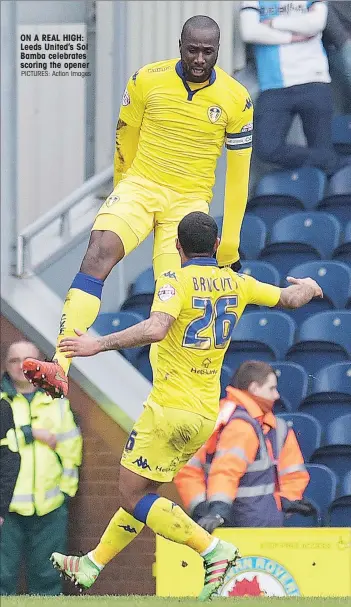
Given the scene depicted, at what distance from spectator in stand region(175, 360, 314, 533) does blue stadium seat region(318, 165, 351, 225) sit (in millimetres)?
1836

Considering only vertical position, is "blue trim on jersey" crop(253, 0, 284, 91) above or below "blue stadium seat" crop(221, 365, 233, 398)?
above

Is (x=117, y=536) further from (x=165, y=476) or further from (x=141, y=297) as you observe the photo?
(x=141, y=297)

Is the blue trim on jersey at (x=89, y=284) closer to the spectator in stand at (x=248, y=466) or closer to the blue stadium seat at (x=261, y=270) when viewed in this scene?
the spectator in stand at (x=248, y=466)

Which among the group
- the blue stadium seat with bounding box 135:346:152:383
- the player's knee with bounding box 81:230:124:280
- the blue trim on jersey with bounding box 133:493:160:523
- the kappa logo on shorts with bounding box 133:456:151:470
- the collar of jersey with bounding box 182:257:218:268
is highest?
the collar of jersey with bounding box 182:257:218:268

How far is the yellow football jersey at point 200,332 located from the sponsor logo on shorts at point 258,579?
122 centimetres

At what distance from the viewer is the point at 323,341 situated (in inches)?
353

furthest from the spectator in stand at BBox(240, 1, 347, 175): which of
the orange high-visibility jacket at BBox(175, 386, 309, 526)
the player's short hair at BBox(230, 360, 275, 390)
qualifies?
the orange high-visibility jacket at BBox(175, 386, 309, 526)

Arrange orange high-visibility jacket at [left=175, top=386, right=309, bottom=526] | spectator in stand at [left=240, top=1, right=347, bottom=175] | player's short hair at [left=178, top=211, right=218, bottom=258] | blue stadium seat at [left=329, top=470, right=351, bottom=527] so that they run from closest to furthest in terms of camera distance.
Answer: player's short hair at [left=178, top=211, right=218, bottom=258] → orange high-visibility jacket at [left=175, top=386, right=309, bottom=526] → blue stadium seat at [left=329, top=470, right=351, bottom=527] → spectator in stand at [left=240, top=1, right=347, bottom=175]

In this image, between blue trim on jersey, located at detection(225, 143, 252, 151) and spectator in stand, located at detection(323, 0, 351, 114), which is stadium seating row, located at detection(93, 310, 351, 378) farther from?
blue trim on jersey, located at detection(225, 143, 252, 151)

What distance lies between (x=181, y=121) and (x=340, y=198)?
2788mm

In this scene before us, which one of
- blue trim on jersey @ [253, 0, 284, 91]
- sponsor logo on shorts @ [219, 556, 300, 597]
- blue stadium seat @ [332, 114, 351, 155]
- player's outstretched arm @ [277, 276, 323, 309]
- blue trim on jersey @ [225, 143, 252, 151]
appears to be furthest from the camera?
blue stadium seat @ [332, 114, 351, 155]

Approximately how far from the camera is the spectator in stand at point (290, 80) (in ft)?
31.4

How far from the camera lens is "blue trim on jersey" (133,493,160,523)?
21.9 ft

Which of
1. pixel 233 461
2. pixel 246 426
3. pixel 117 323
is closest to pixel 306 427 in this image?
pixel 246 426
